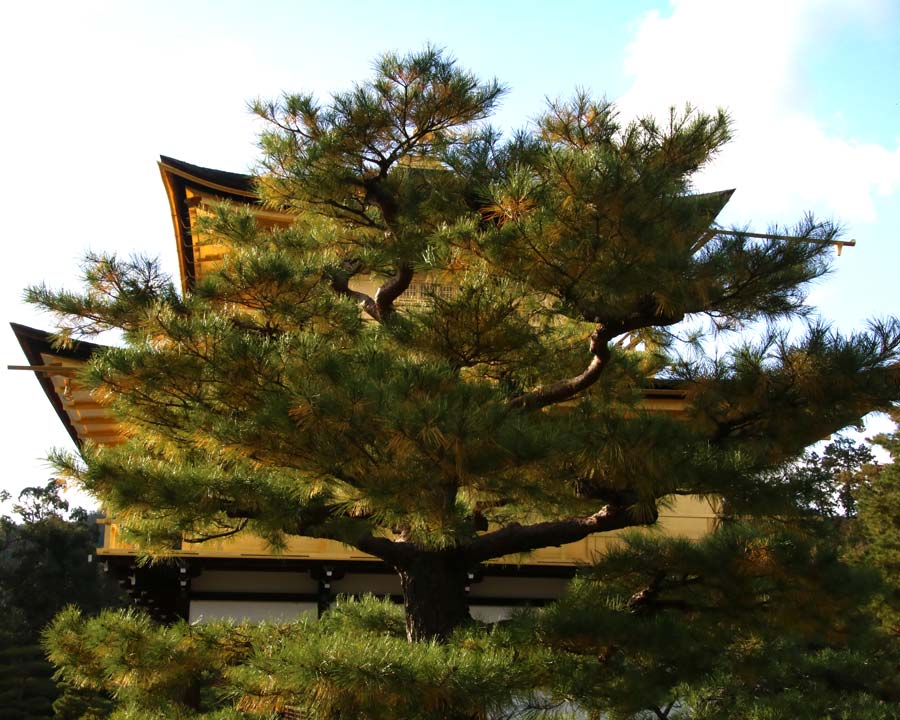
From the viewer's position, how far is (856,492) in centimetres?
1382

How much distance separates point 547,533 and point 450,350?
117 cm

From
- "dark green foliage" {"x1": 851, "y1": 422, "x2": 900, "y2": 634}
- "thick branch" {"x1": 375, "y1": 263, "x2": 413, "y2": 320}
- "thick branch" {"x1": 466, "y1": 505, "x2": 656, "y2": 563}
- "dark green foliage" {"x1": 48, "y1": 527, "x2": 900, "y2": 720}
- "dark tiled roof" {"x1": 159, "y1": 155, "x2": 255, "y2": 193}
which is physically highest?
"dark tiled roof" {"x1": 159, "y1": 155, "x2": 255, "y2": 193}

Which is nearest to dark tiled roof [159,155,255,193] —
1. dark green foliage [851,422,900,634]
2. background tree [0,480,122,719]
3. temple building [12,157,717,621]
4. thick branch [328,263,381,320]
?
temple building [12,157,717,621]

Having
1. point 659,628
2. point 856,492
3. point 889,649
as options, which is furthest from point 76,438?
point 856,492

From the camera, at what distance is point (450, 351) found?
5000 millimetres

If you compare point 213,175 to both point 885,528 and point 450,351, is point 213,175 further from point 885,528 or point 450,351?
point 885,528

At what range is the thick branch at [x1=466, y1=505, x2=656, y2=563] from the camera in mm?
5059

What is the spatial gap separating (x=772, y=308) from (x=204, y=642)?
3596 millimetres

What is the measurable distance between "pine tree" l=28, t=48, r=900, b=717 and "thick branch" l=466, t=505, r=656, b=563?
15 mm

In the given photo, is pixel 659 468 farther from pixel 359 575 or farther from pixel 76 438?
pixel 76 438

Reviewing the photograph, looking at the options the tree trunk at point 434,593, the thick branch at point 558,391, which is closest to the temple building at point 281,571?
the tree trunk at point 434,593

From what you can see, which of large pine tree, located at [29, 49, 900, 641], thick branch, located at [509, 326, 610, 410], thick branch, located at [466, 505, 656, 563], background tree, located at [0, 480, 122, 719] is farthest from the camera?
background tree, located at [0, 480, 122, 719]

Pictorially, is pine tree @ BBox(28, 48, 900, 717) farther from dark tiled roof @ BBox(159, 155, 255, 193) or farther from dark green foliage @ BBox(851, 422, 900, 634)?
dark green foliage @ BBox(851, 422, 900, 634)

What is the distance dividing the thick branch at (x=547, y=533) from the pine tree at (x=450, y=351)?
0.05 feet
